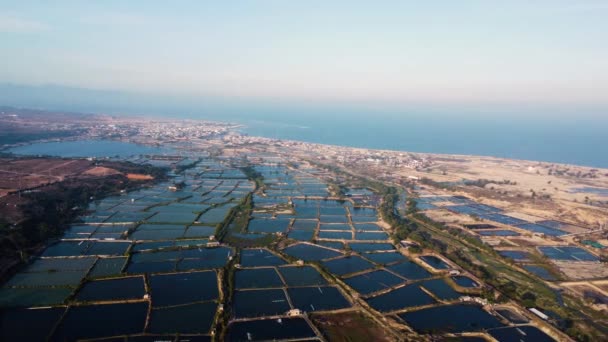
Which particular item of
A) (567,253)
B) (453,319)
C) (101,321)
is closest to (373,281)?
(453,319)

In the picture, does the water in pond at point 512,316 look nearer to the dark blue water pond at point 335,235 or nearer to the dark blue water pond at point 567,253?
the dark blue water pond at point 567,253

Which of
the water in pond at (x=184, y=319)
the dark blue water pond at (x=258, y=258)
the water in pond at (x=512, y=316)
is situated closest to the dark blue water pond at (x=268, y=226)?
the dark blue water pond at (x=258, y=258)

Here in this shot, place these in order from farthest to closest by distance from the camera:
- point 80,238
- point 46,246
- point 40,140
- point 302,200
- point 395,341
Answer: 1. point 40,140
2. point 302,200
3. point 80,238
4. point 46,246
5. point 395,341

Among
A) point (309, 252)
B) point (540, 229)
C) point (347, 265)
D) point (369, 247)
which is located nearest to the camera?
point (347, 265)

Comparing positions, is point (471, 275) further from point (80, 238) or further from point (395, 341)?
point (80, 238)

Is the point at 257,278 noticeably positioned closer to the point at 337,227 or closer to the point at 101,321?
the point at 101,321

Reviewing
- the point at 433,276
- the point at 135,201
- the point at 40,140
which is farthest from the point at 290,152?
the point at 433,276
